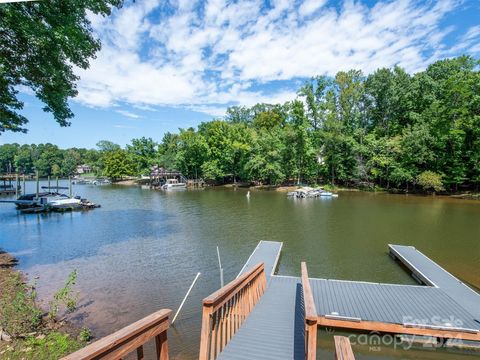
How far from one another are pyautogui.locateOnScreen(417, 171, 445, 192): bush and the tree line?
11 centimetres

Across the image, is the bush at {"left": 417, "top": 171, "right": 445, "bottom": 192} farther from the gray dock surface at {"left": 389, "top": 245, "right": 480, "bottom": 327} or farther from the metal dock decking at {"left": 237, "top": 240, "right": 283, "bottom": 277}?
the metal dock decking at {"left": 237, "top": 240, "right": 283, "bottom": 277}

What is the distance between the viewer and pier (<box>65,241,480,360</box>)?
2.30 m

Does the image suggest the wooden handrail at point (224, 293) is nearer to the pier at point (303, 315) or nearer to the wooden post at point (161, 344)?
the pier at point (303, 315)

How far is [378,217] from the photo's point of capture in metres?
18.4

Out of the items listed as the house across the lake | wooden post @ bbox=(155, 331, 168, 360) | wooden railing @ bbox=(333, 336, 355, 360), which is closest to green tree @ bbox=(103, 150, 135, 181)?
the house across the lake

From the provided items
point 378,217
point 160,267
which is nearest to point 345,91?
point 378,217

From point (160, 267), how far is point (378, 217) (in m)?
15.2

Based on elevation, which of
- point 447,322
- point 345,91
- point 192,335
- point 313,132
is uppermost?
point 345,91

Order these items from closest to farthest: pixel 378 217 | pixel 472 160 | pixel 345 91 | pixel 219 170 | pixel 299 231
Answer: pixel 299 231 < pixel 378 217 < pixel 472 160 < pixel 345 91 < pixel 219 170

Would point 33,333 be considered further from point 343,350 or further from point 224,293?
point 343,350

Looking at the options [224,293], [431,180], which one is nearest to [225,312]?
[224,293]

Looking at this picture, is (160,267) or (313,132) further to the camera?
(313,132)

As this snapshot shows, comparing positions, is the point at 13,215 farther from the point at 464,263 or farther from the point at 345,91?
the point at 345,91

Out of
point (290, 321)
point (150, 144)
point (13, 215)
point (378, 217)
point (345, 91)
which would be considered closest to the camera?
point (290, 321)
